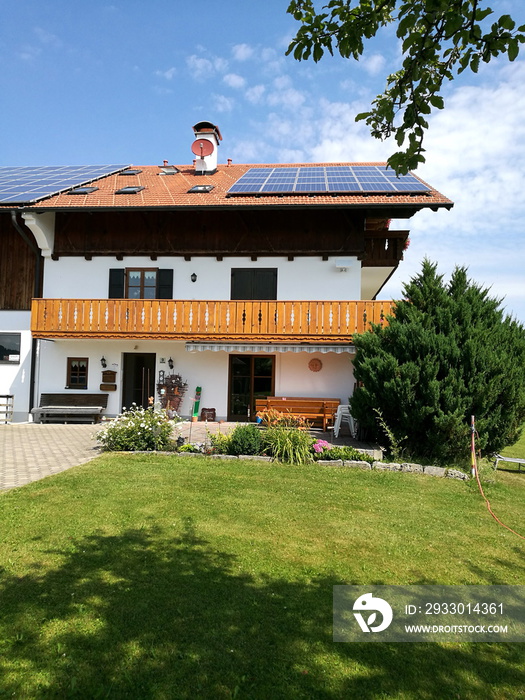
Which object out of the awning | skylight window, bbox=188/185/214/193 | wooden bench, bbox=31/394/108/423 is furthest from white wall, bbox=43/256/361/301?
wooden bench, bbox=31/394/108/423

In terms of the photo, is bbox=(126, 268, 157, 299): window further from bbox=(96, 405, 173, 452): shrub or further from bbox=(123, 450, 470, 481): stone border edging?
bbox=(123, 450, 470, 481): stone border edging

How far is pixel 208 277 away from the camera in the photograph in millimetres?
16766

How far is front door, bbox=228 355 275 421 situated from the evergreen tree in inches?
221

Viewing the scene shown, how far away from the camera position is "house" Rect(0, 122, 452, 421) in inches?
608

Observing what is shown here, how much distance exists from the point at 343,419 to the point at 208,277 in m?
7.19

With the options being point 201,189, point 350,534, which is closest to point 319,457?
point 350,534

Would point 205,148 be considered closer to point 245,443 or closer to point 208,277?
point 208,277

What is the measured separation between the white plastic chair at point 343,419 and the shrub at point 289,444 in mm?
3500

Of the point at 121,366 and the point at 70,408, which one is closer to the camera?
the point at 70,408

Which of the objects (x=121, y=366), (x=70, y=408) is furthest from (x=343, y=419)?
(x=70, y=408)

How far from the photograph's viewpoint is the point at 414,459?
10.3 m

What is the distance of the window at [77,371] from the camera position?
55.2 ft

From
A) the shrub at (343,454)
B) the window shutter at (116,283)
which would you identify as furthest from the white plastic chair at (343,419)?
the window shutter at (116,283)

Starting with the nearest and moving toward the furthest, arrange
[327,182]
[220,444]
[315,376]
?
1. [220,444]
2. [315,376]
3. [327,182]
